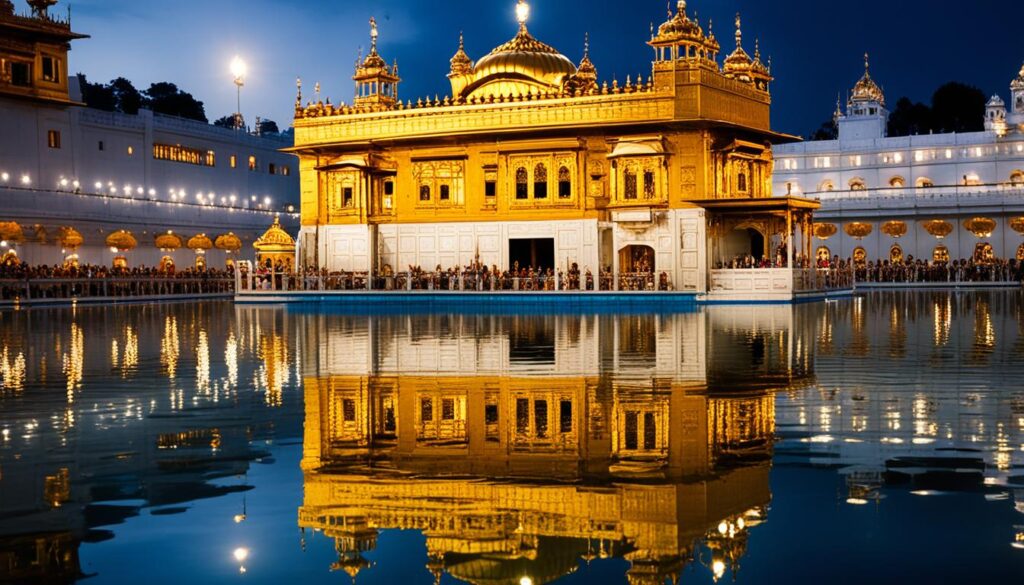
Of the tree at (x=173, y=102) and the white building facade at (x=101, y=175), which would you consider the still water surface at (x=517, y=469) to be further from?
the tree at (x=173, y=102)

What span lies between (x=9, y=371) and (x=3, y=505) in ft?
28.1

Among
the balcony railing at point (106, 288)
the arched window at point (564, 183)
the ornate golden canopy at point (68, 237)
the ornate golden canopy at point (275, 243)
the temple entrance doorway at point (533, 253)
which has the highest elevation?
the arched window at point (564, 183)

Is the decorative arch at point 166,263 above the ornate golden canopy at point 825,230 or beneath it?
beneath

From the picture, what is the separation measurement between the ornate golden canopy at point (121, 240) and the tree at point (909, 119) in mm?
75088

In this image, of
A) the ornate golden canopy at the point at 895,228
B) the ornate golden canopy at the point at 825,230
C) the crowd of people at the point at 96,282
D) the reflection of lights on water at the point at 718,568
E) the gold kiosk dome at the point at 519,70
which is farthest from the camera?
the ornate golden canopy at the point at 825,230

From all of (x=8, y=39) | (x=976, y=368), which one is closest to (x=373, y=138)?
(x=8, y=39)

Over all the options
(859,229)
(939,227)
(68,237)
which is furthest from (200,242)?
(939,227)

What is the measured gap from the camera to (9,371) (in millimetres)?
14219

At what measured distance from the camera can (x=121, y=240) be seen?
53188 mm

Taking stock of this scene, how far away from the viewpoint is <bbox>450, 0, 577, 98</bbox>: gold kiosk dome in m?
45.5

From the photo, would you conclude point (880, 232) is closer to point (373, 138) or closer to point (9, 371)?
point (373, 138)

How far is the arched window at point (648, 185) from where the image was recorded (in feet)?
126

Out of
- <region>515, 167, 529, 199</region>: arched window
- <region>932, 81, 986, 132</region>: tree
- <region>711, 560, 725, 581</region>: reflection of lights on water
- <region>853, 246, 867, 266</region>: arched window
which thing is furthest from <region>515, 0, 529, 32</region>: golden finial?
<region>932, 81, 986, 132</region>: tree

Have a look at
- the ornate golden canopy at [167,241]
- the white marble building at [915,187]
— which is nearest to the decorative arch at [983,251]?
the white marble building at [915,187]
